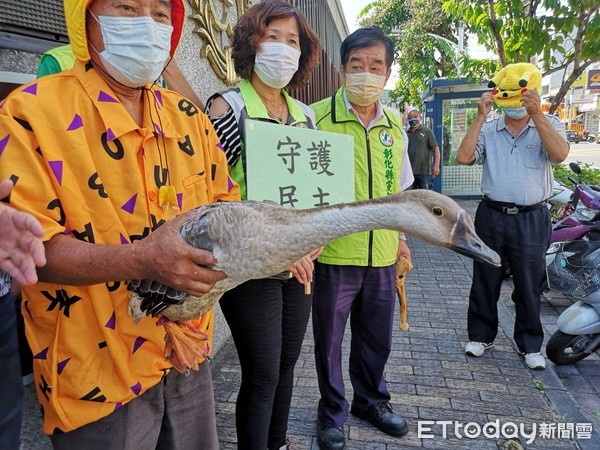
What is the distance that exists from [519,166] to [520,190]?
0.20 metres

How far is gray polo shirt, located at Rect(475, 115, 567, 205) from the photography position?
12.0 ft

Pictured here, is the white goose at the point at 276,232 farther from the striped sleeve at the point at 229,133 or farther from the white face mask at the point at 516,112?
the white face mask at the point at 516,112

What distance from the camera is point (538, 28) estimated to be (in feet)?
19.8

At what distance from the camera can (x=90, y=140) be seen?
1.38 metres

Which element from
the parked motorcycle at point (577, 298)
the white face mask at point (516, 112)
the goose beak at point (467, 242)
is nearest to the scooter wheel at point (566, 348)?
the parked motorcycle at point (577, 298)

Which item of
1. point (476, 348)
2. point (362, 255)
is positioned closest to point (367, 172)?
point (362, 255)

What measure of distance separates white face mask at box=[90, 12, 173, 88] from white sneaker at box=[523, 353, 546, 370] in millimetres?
3783

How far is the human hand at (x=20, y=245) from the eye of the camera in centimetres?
102

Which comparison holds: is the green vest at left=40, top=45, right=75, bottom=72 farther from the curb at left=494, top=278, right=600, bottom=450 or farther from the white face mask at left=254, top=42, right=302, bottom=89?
the curb at left=494, top=278, right=600, bottom=450

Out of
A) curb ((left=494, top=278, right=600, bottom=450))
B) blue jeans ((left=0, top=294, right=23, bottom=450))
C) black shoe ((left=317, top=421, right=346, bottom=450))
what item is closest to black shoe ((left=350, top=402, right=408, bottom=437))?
black shoe ((left=317, top=421, right=346, bottom=450))

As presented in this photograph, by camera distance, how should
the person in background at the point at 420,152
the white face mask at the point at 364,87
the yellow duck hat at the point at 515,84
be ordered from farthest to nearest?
the person in background at the point at 420,152, the yellow duck hat at the point at 515,84, the white face mask at the point at 364,87

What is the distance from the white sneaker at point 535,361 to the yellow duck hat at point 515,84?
212cm

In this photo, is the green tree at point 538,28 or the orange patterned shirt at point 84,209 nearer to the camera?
the orange patterned shirt at point 84,209

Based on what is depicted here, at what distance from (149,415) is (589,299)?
12.5ft
